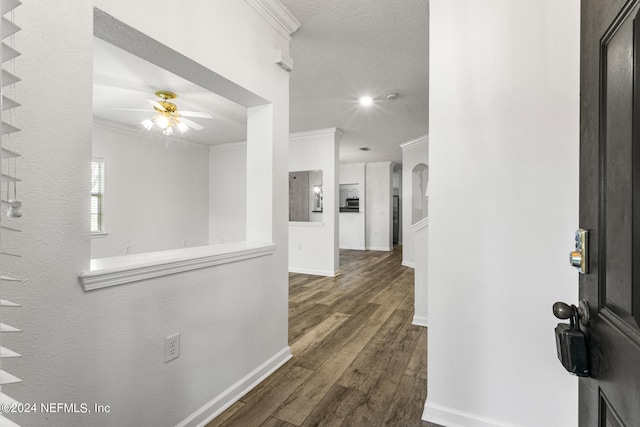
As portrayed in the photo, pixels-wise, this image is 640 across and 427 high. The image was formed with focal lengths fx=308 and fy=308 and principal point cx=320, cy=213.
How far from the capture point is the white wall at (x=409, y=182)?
20.2 ft

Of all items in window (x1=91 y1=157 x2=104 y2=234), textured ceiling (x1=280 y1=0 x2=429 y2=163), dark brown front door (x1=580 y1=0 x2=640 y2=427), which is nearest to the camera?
dark brown front door (x1=580 y1=0 x2=640 y2=427)

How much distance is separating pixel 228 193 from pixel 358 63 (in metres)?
4.41

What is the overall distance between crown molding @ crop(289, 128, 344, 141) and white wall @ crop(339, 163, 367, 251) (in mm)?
3281

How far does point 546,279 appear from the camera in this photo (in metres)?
1.44

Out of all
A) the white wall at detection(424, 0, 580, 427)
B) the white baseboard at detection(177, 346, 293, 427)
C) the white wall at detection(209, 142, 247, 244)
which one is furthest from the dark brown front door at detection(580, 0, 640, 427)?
the white wall at detection(209, 142, 247, 244)

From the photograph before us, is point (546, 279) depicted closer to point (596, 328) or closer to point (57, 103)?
point (596, 328)

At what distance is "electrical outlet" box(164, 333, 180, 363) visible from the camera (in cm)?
147

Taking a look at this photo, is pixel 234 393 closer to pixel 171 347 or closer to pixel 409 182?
pixel 171 347

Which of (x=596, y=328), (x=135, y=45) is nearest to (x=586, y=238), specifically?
(x=596, y=328)

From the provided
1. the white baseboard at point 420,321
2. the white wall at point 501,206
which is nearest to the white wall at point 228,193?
the white baseboard at point 420,321

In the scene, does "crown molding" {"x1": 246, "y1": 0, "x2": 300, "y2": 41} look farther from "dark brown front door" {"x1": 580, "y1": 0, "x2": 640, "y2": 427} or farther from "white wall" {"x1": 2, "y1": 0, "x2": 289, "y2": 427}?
"dark brown front door" {"x1": 580, "y1": 0, "x2": 640, "y2": 427}

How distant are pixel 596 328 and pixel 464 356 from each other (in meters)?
1.05

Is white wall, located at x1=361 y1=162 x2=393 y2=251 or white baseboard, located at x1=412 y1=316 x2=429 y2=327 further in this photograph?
white wall, located at x1=361 y1=162 x2=393 y2=251

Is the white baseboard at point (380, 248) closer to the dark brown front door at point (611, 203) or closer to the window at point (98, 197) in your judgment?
the window at point (98, 197)
